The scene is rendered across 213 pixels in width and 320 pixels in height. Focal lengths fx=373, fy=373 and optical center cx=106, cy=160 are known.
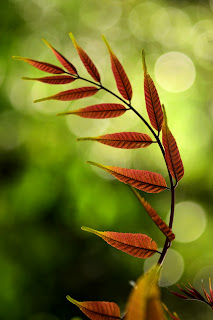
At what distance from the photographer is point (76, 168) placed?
7.50 feet

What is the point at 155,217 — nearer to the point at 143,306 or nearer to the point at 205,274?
the point at 143,306

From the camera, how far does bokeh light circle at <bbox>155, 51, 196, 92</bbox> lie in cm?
268

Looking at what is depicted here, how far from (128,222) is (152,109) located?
2109 millimetres

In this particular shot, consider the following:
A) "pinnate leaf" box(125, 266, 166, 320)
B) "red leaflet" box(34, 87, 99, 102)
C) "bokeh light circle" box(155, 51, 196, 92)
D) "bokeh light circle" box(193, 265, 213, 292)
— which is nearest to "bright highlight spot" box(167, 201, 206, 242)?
"bokeh light circle" box(193, 265, 213, 292)

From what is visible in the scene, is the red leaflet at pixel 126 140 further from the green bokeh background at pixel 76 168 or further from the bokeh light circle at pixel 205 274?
the bokeh light circle at pixel 205 274

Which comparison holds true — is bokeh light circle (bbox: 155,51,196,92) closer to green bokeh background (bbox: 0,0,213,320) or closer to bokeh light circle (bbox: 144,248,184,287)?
green bokeh background (bbox: 0,0,213,320)

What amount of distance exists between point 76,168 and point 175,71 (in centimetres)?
111

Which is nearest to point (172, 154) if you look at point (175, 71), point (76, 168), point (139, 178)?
point (139, 178)

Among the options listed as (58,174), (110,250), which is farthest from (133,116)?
(110,250)

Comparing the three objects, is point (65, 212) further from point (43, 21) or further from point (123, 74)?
point (123, 74)

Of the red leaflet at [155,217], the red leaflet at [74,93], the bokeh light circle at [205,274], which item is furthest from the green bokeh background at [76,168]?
the red leaflet at [155,217]

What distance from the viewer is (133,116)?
2.63 metres

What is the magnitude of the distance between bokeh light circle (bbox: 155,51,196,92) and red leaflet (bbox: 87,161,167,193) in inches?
96.1

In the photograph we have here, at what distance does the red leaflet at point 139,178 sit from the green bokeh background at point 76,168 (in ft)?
6.48
